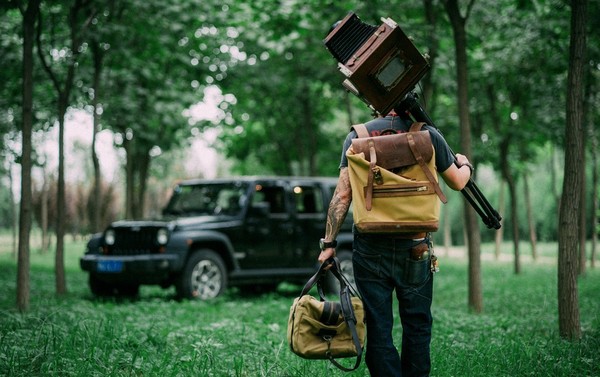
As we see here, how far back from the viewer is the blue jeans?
3891 millimetres

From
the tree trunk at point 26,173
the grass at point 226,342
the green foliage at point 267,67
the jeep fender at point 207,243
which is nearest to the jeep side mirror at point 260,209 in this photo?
the jeep fender at point 207,243

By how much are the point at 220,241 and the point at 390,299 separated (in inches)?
258

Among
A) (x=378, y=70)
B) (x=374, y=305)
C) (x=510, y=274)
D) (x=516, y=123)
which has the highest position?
(x=516, y=123)

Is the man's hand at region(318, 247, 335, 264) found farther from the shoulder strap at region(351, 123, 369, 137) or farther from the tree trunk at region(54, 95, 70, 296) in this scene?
the tree trunk at region(54, 95, 70, 296)

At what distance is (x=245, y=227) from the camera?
10.7m

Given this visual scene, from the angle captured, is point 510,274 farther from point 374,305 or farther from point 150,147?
point 374,305

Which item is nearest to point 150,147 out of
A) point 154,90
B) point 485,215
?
point 154,90

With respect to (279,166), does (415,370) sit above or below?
below

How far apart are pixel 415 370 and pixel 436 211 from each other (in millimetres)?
960

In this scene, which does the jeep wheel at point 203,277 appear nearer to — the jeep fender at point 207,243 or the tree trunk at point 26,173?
the jeep fender at point 207,243

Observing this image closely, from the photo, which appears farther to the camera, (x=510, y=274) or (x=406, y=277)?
(x=510, y=274)

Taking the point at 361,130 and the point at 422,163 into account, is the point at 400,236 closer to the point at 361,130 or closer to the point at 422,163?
the point at 422,163

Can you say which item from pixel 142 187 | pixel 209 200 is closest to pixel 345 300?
pixel 209 200

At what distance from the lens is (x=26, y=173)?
297 inches
